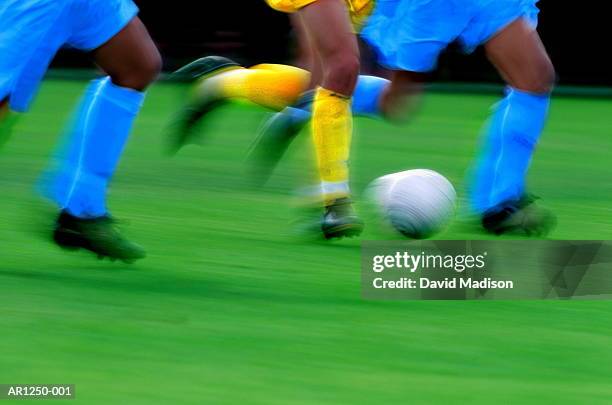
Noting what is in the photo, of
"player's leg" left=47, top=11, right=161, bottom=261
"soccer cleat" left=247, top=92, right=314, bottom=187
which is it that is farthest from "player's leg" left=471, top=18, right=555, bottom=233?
"player's leg" left=47, top=11, right=161, bottom=261

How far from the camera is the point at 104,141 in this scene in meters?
5.33

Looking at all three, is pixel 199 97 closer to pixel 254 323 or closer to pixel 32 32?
pixel 32 32

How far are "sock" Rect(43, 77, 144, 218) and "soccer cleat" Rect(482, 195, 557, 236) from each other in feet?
5.19

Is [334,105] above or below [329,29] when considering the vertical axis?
below

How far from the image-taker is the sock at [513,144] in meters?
6.26

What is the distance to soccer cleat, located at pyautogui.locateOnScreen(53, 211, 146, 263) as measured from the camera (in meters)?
5.31

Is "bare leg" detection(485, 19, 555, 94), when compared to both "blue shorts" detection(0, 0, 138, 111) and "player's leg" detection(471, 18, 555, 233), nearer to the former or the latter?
"player's leg" detection(471, 18, 555, 233)

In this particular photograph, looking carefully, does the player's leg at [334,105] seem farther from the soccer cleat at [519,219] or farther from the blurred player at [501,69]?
the soccer cleat at [519,219]

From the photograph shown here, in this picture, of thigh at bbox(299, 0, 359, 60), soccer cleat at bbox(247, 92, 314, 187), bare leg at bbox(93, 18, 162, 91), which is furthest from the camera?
soccer cleat at bbox(247, 92, 314, 187)

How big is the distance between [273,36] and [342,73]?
11.3 m

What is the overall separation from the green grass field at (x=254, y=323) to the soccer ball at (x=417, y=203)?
0.16 meters

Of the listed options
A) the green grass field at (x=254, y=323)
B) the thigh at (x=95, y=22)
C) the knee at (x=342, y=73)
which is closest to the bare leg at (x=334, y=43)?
the knee at (x=342, y=73)

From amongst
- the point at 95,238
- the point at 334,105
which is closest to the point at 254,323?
the point at 95,238

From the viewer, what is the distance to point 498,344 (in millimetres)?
4293
